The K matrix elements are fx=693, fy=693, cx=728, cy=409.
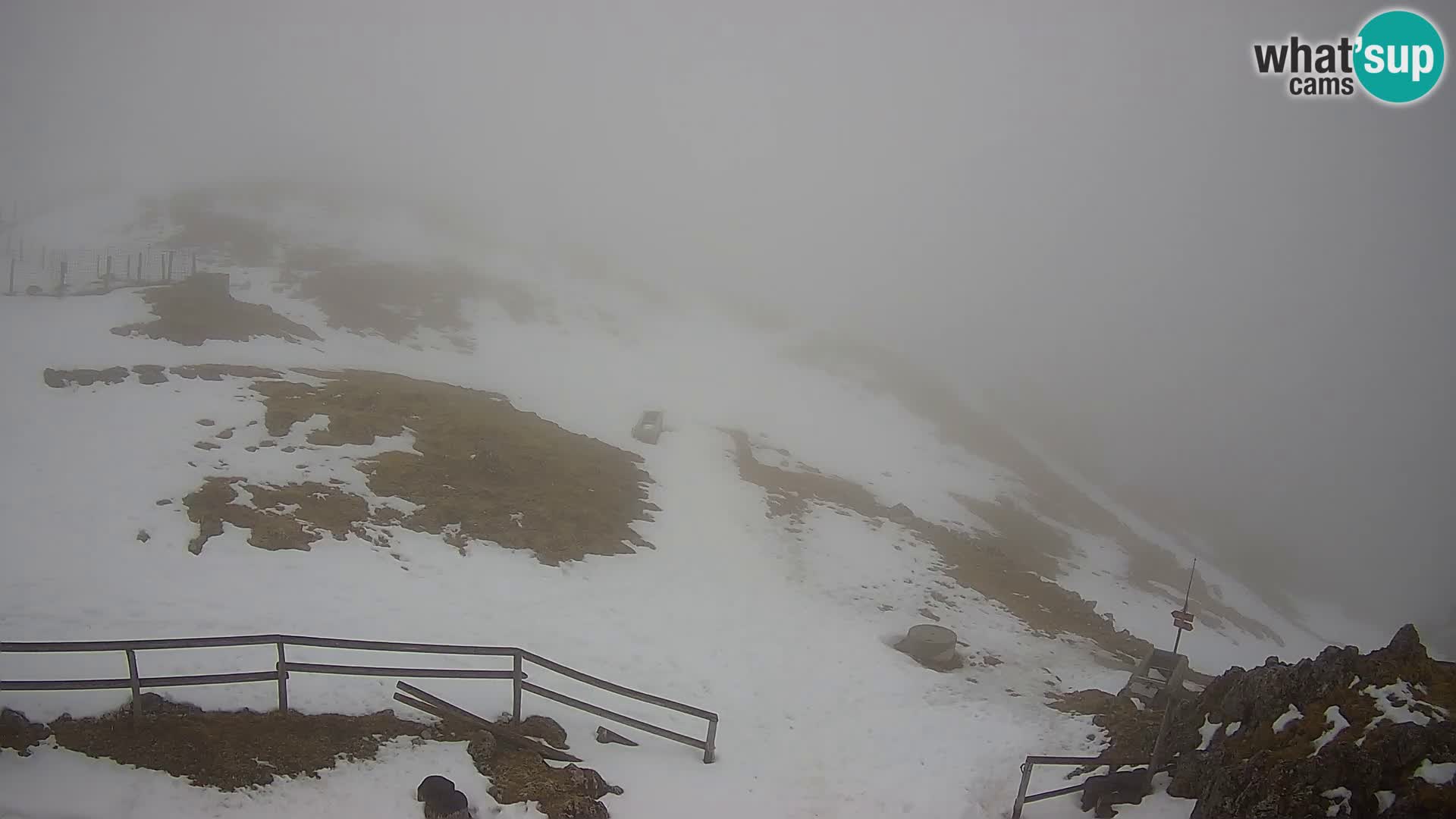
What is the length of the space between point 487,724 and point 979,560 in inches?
890

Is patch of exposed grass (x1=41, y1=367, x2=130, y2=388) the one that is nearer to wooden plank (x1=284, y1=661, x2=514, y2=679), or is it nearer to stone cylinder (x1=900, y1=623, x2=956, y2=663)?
wooden plank (x1=284, y1=661, x2=514, y2=679)

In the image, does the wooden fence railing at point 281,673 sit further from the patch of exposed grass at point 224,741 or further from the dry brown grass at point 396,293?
the dry brown grass at point 396,293

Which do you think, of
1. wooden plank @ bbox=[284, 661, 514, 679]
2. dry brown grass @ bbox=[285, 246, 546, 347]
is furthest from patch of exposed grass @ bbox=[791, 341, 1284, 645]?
wooden plank @ bbox=[284, 661, 514, 679]

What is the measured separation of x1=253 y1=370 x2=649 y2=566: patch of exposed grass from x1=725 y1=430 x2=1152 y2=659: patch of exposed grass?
25.6 ft

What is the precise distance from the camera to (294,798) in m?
8.40

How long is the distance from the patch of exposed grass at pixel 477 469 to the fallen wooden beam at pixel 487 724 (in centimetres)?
796

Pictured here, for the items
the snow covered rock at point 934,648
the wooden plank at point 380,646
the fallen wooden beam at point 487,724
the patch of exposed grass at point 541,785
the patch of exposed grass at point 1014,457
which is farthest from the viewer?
the patch of exposed grass at point 1014,457

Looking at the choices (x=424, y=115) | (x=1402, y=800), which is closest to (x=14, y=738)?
(x=1402, y=800)

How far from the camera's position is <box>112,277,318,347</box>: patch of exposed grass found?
2830 centimetres

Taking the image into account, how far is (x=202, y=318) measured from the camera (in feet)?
101

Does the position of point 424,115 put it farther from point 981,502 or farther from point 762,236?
point 981,502

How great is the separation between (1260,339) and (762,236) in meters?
152

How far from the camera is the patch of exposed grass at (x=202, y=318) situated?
2830 centimetres

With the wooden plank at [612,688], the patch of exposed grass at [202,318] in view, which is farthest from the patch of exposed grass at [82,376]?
the wooden plank at [612,688]
